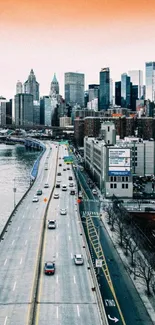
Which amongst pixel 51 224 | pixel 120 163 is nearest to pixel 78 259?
pixel 51 224

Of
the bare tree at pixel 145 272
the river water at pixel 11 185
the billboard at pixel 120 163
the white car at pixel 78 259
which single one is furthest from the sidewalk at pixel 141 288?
the billboard at pixel 120 163

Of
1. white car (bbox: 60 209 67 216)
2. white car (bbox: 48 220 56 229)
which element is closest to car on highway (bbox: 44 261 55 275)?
white car (bbox: 48 220 56 229)

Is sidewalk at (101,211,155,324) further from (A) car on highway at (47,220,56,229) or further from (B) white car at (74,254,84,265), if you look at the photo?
(A) car on highway at (47,220,56,229)

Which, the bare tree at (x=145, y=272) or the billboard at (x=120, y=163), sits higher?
the billboard at (x=120, y=163)

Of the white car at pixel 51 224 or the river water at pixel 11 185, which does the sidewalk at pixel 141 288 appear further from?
the river water at pixel 11 185

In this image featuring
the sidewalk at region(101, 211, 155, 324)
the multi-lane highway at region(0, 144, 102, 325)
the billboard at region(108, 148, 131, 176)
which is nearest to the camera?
the multi-lane highway at region(0, 144, 102, 325)

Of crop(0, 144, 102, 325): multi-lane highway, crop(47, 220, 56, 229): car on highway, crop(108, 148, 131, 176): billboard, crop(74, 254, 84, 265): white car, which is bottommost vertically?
crop(0, 144, 102, 325): multi-lane highway

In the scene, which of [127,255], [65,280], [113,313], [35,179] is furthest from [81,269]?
[35,179]
